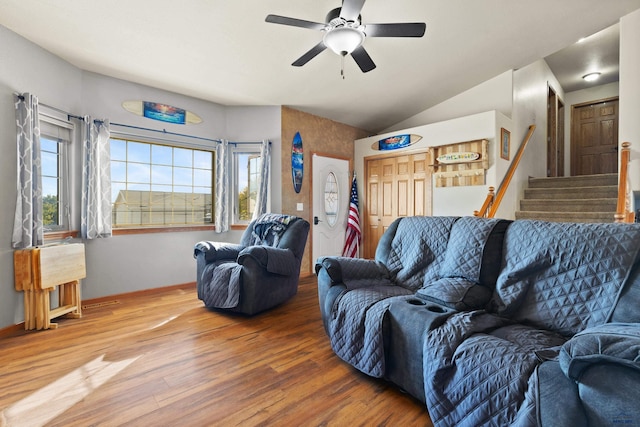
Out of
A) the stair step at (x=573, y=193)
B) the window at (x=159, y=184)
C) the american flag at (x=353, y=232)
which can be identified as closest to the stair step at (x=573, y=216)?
the stair step at (x=573, y=193)

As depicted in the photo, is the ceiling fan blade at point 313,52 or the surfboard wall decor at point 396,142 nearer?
the ceiling fan blade at point 313,52

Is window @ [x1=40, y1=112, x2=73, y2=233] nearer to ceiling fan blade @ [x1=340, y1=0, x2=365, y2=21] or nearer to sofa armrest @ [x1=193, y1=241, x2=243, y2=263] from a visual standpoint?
sofa armrest @ [x1=193, y1=241, x2=243, y2=263]

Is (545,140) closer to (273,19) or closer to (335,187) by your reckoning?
(335,187)

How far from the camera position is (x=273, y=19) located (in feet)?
7.32

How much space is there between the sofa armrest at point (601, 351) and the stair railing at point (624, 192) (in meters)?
2.10

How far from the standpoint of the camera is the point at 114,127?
11.9 ft

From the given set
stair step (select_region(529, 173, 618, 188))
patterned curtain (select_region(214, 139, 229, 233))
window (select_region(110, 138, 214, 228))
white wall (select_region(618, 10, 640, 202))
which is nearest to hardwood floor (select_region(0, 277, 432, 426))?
window (select_region(110, 138, 214, 228))

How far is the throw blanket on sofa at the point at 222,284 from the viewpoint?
2971 mm

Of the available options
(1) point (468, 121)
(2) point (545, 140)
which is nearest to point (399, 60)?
(1) point (468, 121)

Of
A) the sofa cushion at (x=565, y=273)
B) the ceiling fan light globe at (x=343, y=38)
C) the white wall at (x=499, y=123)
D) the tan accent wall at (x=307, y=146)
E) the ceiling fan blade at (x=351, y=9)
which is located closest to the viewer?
the sofa cushion at (x=565, y=273)

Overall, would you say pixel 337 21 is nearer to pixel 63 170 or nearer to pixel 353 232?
pixel 63 170

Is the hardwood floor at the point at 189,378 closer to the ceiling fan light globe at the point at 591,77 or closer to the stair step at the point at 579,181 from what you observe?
the stair step at the point at 579,181

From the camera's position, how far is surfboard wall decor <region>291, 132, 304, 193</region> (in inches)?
183

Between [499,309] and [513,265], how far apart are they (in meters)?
0.28
